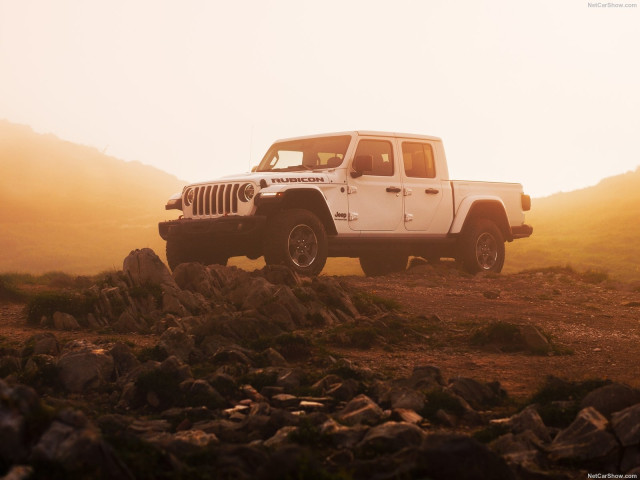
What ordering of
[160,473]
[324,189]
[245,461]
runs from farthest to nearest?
1. [324,189]
2. [245,461]
3. [160,473]

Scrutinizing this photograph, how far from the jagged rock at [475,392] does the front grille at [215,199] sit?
20.8 ft

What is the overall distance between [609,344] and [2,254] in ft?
221

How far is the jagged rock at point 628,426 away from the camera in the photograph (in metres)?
5.43

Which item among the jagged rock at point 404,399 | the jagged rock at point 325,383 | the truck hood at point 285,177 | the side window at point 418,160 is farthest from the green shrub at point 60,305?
the jagged rock at point 404,399

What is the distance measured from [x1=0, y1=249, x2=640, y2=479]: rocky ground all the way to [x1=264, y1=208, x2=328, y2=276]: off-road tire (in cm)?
51

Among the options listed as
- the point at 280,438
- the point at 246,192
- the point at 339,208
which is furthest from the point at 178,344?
the point at 339,208

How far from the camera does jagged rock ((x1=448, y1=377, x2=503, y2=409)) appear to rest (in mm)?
7050

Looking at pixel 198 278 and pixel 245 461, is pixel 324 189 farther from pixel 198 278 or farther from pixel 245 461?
pixel 245 461

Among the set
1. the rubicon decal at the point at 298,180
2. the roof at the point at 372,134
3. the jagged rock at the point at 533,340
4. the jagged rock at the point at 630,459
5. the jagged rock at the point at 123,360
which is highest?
the roof at the point at 372,134

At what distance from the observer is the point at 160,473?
442 centimetres

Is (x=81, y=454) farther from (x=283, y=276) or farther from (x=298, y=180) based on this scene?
(x=298, y=180)

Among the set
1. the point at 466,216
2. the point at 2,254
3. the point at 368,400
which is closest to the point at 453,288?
the point at 466,216

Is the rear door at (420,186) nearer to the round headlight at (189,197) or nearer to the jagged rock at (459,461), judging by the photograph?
the round headlight at (189,197)

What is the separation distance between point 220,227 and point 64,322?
A: 8.55 ft
